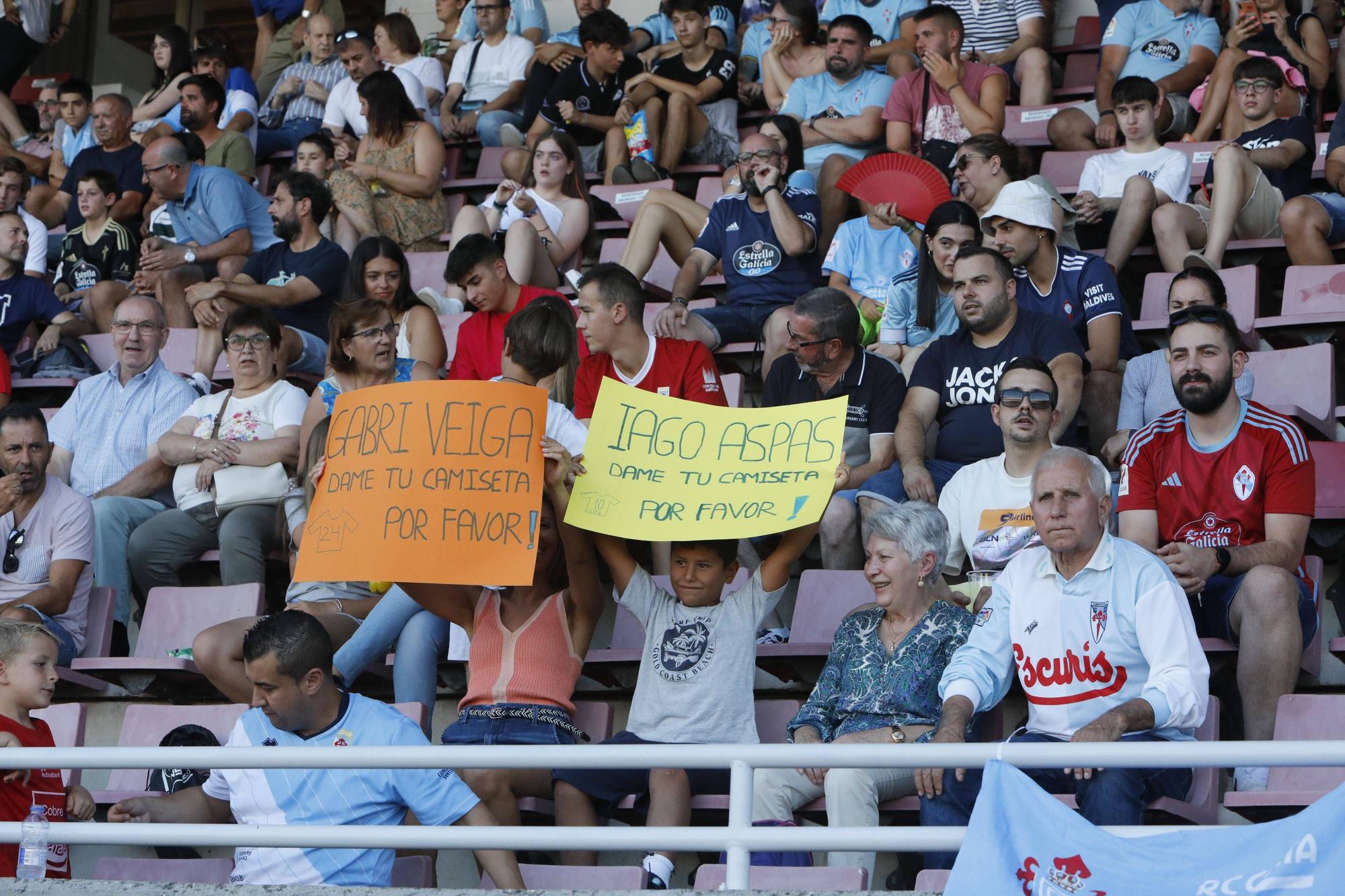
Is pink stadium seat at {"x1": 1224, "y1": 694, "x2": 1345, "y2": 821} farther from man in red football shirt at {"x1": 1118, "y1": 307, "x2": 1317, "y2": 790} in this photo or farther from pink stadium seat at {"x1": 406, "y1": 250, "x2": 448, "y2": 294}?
pink stadium seat at {"x1": 406, "y1": 250, "x2": 448, "y2": 294}

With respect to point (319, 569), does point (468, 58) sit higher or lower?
higher

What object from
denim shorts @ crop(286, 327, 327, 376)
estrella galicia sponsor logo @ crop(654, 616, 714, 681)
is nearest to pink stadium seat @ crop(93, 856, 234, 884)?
estrella galicia sponsor logo @ crop(654, 616, 714, 681)

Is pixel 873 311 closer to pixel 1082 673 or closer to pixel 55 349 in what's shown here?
pixel 1082 673

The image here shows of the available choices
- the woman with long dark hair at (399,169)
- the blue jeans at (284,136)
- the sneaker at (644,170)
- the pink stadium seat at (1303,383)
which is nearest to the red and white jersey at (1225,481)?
the pink stadium seat at (1303,383)

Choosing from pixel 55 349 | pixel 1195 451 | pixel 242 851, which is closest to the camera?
pixel 242 851

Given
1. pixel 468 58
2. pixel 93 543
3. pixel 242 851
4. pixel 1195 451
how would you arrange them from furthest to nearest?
pixel 468 58, pixel 93 543, pixel 1195 451, pixel 242 851

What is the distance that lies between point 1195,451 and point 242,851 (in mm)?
2758

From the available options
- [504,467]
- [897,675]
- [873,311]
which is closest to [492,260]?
[873,311]

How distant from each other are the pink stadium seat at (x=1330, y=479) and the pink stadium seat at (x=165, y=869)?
3241 mm

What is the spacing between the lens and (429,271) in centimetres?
798

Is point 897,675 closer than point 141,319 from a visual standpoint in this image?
Yes

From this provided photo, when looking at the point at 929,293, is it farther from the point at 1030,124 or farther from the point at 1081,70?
the point at 1081,70

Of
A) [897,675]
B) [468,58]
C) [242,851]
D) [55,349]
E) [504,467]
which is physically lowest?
[242,851]

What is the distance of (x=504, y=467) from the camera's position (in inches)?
170
